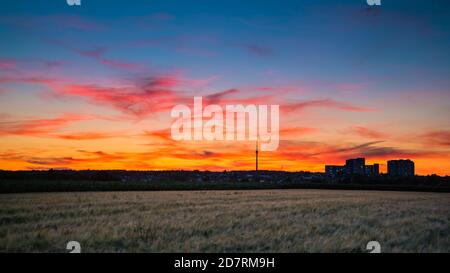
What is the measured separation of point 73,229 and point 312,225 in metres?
9.17

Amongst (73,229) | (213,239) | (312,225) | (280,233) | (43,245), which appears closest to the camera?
(43,245)

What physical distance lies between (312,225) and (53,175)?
69.3m

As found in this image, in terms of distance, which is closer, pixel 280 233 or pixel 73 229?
pixel 280 233

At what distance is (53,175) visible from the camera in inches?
2913

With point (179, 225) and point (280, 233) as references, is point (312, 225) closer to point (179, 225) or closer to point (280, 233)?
→ point (280, 233)

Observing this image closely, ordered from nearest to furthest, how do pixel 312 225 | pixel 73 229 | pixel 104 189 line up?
pixel 73 229 < pixel 312 225 < pixel 104 189

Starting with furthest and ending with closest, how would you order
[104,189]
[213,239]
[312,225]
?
[104,189] < [312,225] < [213,239]

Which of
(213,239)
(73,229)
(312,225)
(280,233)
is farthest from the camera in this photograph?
(312,225)
